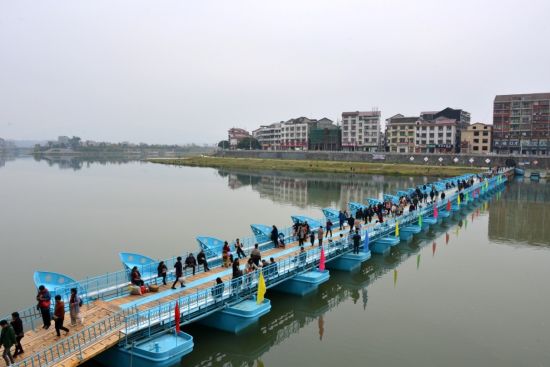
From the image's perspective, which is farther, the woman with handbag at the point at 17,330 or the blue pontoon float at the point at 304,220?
the blue pontoon float at the point at 304,220

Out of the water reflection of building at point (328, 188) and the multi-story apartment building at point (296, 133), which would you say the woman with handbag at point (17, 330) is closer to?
the water reflection of building at point (328, 188)

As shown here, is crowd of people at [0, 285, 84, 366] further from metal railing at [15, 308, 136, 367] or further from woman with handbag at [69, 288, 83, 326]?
metal railing at [15, 308, 136, 367]

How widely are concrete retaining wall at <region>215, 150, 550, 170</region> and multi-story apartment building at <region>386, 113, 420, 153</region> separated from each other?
46.5ft

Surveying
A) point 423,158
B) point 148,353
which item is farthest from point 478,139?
point 148,353

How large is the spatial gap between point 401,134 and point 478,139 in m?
21.9

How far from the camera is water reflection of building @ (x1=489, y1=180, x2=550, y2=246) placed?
37781 mm

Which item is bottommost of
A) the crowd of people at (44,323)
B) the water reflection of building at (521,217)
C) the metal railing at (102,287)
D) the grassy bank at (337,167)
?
the water reflection of building at (521,217)

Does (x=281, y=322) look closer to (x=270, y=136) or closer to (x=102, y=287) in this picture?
(x=102, y=287)

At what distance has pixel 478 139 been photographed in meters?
122

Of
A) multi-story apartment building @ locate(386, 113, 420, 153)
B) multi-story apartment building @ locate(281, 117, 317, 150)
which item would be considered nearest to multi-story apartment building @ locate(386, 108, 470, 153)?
multi-story apartment building @ locate(386, 113, 420, 153)

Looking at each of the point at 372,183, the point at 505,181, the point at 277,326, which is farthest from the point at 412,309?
the point at 505,181

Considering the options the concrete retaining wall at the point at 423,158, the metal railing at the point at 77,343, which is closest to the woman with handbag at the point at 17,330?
the metal railing at the point at 77,343

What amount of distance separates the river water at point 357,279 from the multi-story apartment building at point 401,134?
249 feet

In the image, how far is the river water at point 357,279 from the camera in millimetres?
16875
